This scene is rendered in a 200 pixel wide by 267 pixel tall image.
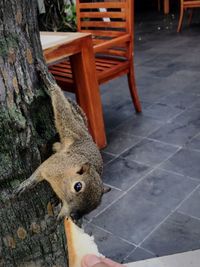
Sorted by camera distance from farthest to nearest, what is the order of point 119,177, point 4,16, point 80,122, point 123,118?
point 123,118, point 119,177, point 80,122, point 4,16

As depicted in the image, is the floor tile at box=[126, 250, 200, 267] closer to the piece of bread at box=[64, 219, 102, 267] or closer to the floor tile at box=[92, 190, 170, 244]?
the floor tile at box=[92, 190, 170, 244]

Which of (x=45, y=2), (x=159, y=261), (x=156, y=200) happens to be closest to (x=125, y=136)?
(x=156, y=200)

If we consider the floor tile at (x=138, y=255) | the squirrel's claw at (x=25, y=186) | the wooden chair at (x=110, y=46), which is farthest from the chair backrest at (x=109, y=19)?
the squirrel's claw at (x=25, y=186)

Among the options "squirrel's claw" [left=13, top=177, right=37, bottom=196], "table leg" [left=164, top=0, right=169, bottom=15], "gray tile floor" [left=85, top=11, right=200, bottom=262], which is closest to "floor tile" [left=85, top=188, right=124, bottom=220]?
"gray tile floor" [left=85, top=11, right=200, bottom=262]

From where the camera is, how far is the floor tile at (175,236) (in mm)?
1946

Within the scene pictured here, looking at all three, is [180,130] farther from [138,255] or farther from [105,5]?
[138,255]

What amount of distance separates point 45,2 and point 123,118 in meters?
3.23

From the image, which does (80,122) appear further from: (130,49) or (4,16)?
(130,49)

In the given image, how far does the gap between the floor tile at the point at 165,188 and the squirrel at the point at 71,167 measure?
4.90ft

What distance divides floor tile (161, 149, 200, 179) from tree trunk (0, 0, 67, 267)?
1.68 metres

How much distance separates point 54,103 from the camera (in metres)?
0.84

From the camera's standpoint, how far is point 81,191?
2.40 ft

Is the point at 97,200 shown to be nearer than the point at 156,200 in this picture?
Yes

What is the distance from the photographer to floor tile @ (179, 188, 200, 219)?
2.16m
